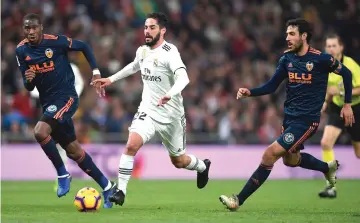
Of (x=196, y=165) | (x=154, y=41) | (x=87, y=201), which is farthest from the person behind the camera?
(x=196, y=165)

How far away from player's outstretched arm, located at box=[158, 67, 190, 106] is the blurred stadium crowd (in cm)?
830

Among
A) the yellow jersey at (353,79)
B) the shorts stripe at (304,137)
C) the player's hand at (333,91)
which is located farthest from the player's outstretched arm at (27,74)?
the yellow jersey at (353,79)

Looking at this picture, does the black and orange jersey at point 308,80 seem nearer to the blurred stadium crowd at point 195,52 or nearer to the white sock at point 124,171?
the white sock at point 124,171

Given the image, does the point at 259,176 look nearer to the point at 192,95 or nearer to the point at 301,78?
the point at 301,78

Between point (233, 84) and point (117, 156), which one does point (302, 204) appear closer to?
point (117, 156)

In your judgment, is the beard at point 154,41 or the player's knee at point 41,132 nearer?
A: the player's knee at point 41,132

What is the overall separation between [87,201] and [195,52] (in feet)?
39.0

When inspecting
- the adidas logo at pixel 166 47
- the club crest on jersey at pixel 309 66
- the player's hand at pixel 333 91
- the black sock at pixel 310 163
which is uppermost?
the adidas logo at pixel 166 47

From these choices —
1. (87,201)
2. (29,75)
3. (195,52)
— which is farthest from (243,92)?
(195,52)

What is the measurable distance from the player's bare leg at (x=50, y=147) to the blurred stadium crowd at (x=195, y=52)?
7.46 meters

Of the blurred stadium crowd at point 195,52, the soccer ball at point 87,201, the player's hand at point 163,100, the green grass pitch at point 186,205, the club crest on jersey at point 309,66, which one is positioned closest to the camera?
the green grass pitch at point 186,205

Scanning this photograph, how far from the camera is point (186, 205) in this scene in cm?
1123

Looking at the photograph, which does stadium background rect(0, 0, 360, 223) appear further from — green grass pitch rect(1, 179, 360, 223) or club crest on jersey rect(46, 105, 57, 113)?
club crest on jersey rect(46, 105, 57, 113)

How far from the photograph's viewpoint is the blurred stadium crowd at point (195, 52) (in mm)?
18750
